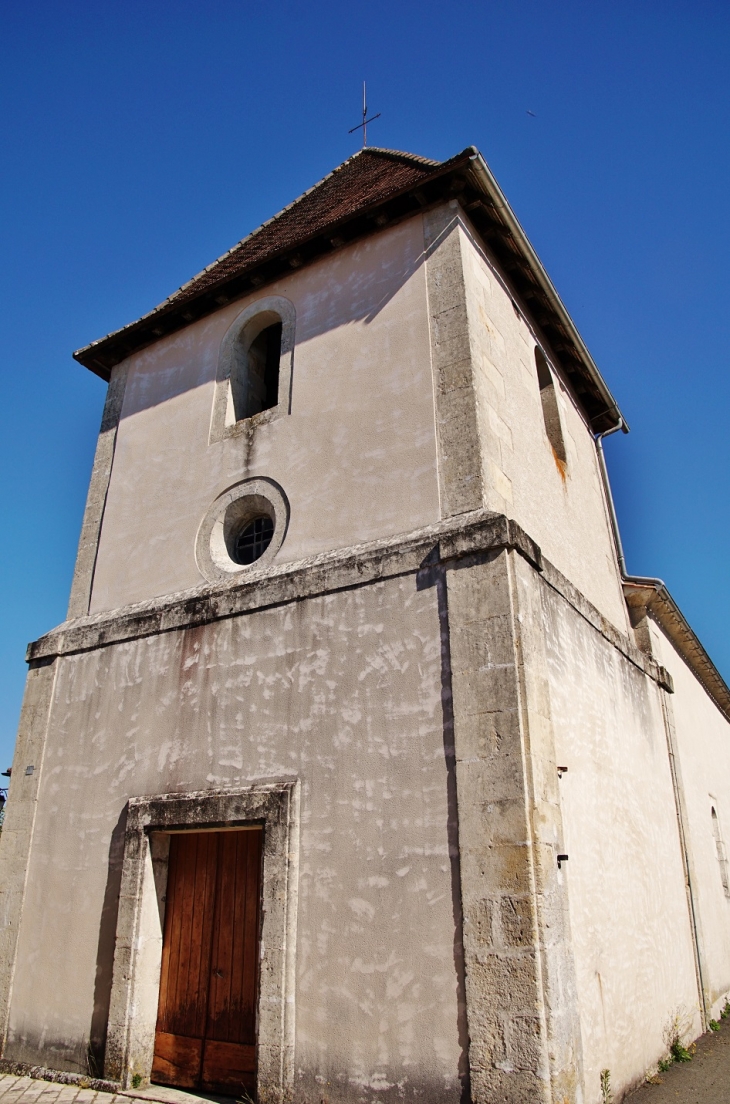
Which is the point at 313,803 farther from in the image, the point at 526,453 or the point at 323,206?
the point at 323,206

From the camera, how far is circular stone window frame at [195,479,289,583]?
7.02 m

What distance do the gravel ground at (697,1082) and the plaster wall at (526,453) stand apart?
13.7ft

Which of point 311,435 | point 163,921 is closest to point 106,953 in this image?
point 163,921

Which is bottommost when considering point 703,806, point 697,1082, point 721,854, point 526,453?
point 697,1082

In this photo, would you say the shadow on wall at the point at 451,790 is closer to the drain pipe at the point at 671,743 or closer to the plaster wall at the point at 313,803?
the plaster wall at the point at 313,803

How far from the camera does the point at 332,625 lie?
231 inches

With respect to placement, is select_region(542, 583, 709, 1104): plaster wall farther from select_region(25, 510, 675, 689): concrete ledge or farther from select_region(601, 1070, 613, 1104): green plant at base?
select_region(25, 510, 675, 689): concrete ledge

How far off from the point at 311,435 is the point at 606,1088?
17.8 feet

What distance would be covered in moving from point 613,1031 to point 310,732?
116 inches

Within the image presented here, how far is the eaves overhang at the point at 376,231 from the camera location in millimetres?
7246

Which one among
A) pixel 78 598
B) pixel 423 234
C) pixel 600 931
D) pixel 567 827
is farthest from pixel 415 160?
pixel 600 931

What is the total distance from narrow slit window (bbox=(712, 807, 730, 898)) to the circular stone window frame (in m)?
7.80

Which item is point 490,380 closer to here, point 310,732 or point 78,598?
point 310,732

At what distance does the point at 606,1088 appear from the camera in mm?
4941
